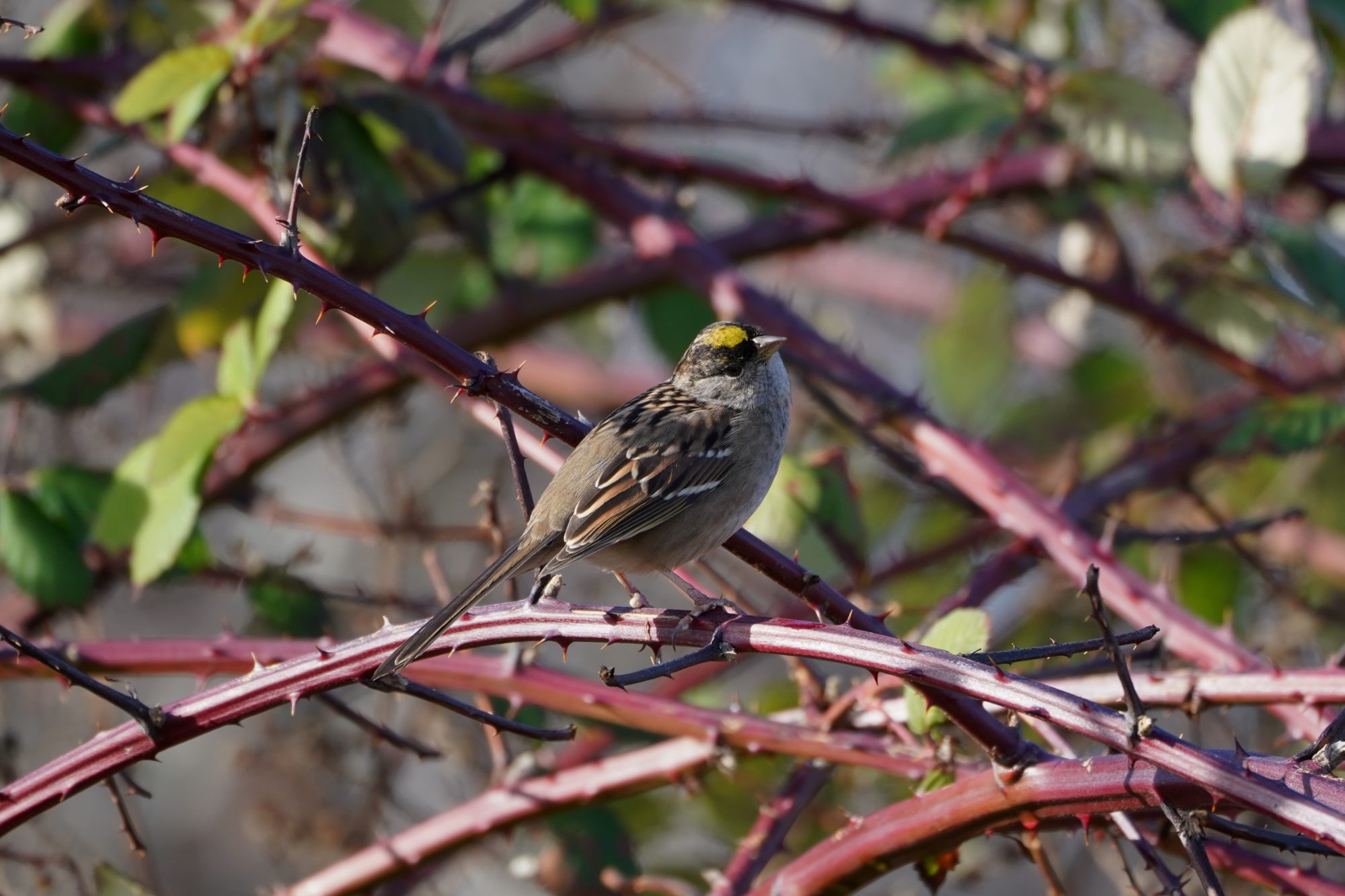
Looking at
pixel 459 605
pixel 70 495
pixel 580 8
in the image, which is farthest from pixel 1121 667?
pixel 580 8

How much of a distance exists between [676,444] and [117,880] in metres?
1.87

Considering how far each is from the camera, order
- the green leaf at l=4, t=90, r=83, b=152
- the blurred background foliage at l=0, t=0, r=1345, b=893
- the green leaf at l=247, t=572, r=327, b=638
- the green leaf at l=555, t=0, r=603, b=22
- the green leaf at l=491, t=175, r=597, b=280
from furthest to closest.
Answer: the green leaf at l=491, t=175, r=597, b=280
the green leaf at l=555, t=0, r=603, b=22
the green leaf at l=4, t=90, r=83, b=152
the green leaf at l=247, t=572, r=327, b=638
the blurred background foliage at l=0, t=0, r=1345, b=893

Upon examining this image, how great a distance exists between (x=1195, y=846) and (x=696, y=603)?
5.72 ft

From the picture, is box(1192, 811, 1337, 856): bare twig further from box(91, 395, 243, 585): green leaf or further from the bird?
box(91, 395, 243, 585): green leaf

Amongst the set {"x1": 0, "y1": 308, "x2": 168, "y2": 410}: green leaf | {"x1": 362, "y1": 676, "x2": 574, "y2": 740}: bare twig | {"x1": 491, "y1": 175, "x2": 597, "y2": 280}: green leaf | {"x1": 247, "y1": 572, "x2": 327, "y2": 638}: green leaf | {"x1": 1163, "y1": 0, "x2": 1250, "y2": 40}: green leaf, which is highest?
{"x1": 1163, "y1": 0, "x2": 1250, "y2": 40}: green leaf

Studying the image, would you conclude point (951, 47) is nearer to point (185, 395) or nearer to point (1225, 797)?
point (1225, 797)

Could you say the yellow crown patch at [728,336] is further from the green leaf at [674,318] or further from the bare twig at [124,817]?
the bare twig at [124,817]

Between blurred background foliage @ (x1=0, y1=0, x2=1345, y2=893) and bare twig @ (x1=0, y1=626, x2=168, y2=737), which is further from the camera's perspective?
blurred background foliage @ (x1=0, y1=0, x2=1345, y2=893)

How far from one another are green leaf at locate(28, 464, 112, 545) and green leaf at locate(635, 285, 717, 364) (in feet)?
7.34

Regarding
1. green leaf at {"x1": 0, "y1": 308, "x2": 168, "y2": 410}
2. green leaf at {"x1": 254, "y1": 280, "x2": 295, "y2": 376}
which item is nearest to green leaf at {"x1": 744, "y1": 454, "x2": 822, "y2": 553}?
green leaf at {"x1": 254, "y1": 280, "x2": 295, "y2": 376}

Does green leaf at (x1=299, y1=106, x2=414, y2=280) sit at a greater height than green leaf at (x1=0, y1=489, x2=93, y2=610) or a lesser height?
greater

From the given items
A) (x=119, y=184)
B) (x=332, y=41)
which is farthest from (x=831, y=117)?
(x=119, y=184)

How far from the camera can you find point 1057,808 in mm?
2350

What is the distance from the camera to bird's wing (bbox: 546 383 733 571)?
11.7 feet
